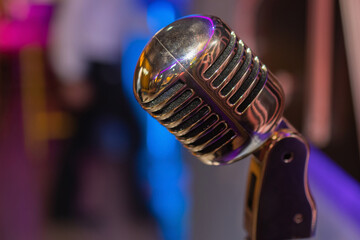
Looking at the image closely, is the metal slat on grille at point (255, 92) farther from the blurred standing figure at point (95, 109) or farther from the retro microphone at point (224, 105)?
the blurred standing figure at point (95, 109)

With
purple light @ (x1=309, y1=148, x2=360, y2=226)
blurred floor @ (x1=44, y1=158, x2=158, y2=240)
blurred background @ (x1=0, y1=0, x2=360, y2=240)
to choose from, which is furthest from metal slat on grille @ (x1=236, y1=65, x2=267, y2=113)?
blurred floor @ (x1=44, y1=158, x2=158, y2=240)

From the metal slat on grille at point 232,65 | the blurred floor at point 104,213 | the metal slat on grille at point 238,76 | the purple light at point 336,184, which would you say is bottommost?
the blurred floor at point 104,213

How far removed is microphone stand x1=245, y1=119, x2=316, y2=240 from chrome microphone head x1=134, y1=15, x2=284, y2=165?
0.19ft

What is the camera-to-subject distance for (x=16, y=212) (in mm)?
2914

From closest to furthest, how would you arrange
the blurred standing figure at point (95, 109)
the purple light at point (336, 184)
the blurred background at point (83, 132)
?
1. the purple light at point (336, 184)
2. the blurred standing figure at point (95, 109)
3. the blurred background at point (83, 132)

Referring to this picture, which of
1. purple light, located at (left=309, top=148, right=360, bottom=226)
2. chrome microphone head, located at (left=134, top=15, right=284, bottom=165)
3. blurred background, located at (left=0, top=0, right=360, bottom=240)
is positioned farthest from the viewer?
blurred background, located at (left=0, top=0, right=360, bottom=240)

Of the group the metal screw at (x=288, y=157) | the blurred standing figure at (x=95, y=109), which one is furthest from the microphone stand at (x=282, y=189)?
the blurred standing figure at (x=95, y=109)

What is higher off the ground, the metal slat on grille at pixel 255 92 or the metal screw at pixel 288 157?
the metal slat on grille at pixel 255 92

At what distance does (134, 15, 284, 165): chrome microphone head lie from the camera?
0.43 m

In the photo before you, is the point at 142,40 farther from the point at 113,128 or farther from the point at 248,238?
the point at 248,238

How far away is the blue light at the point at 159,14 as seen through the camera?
103 inches

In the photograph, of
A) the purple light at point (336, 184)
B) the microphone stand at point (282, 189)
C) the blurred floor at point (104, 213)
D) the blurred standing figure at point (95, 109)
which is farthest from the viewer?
the blurred floor at point (104, 213)

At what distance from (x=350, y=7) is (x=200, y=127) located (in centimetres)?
46

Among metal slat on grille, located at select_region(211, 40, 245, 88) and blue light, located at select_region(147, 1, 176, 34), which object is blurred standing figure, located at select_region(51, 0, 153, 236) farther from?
metal slat on grille, located at select_region(211, 40, 245, 88)
